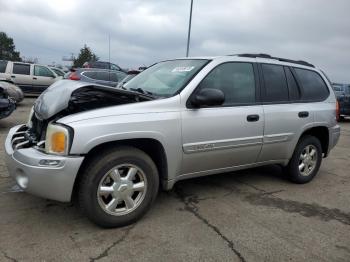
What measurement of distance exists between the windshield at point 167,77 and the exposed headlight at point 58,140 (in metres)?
1.21

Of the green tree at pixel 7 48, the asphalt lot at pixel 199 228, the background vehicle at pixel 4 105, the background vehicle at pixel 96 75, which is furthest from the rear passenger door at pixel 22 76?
the green tree at pixel 7 48

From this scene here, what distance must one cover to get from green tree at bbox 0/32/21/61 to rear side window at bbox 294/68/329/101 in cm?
7502

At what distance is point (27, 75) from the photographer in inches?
669

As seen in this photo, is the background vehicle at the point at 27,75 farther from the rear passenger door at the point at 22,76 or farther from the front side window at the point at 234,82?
the front side window at the point at 234,82

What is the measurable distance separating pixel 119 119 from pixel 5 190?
77.5 inches

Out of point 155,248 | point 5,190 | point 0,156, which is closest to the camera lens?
point 155,248

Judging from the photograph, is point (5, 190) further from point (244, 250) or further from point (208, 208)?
point (244, 250)

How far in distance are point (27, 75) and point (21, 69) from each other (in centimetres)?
39

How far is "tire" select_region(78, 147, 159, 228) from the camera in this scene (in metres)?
3.37

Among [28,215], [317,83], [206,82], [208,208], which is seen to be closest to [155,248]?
[208,208]

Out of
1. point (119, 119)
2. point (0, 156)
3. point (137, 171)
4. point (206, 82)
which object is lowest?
point (0, 156)

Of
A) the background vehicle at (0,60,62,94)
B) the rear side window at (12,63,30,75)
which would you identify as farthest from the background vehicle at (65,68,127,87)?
the rear side window at (12,63,30,75)

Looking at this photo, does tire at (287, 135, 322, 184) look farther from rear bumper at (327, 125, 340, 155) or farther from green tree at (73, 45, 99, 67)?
green tree at (73, 45, 99, 67)

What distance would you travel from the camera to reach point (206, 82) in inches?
164
